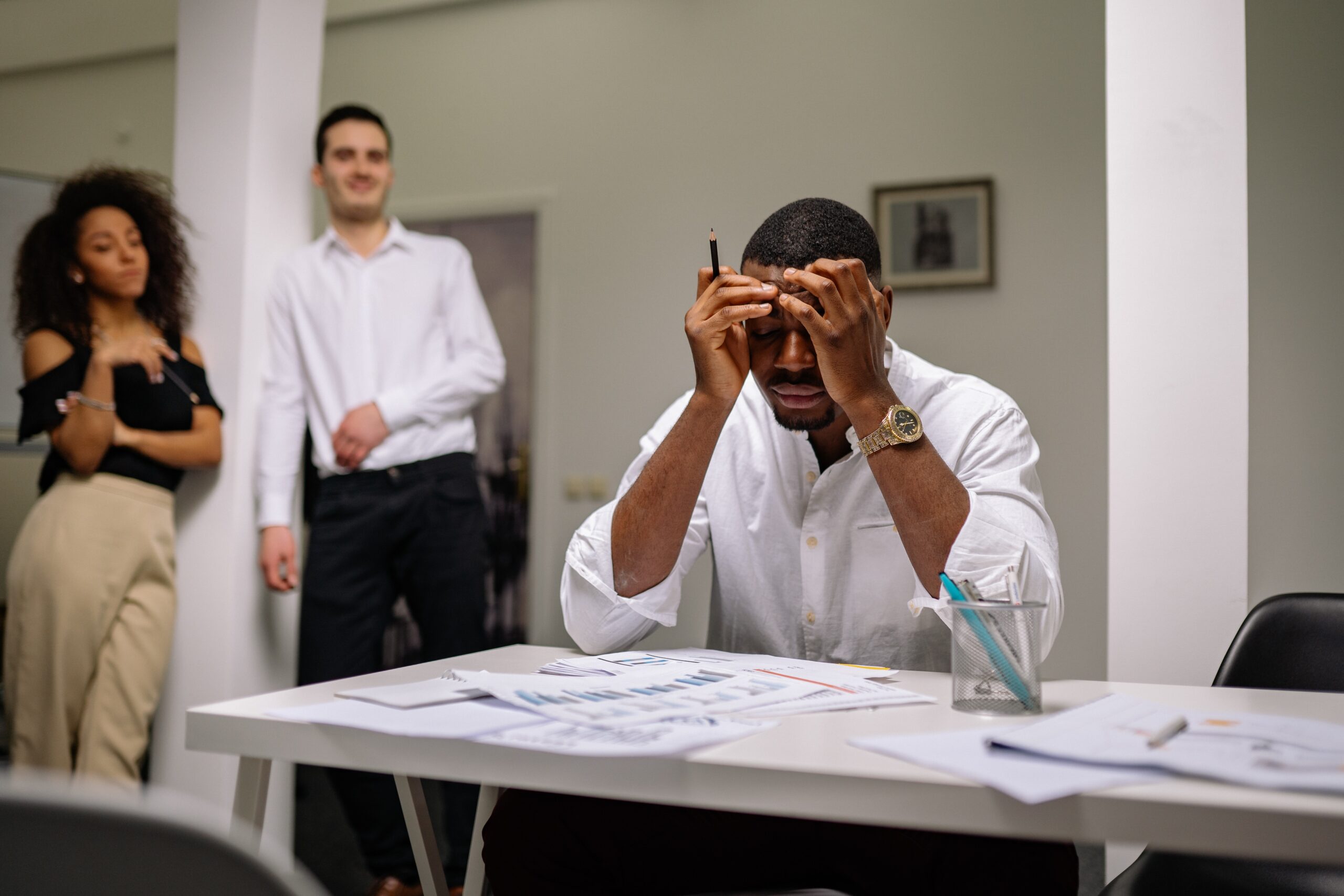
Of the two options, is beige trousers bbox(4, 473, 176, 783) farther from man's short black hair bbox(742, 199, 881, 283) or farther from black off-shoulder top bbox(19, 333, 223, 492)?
man's short black hair bbox(742, 199, 881, 283)

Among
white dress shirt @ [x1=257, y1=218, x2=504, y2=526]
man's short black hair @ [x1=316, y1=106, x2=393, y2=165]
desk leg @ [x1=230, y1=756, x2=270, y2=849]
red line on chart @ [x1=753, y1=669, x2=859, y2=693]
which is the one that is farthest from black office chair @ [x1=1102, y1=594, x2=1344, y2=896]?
man's short black hair @ [x1=316, y1=106, x2=393, y2=165]

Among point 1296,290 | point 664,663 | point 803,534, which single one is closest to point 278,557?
point 803,534

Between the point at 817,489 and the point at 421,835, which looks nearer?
the point at 421,835

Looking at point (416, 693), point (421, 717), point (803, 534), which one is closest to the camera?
point (421, 717)

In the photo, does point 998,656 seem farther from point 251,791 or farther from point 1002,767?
point 251,791

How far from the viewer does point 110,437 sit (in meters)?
2.31

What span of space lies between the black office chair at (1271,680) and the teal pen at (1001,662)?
1.58 feet

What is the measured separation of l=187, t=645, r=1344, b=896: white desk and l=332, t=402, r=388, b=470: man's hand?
1.52m

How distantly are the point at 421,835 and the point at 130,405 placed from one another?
1.53 meters

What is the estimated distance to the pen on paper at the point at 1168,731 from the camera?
2.50 feet

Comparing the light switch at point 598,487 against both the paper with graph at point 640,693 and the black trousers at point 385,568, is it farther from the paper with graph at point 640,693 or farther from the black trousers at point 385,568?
the paper with graph at point 640,693

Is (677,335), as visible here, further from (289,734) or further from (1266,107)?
(289,734)

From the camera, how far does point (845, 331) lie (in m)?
1.32

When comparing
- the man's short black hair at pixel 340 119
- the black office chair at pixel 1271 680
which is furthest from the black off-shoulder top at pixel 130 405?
the black office chair at pixel 1271 680
